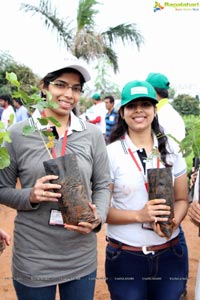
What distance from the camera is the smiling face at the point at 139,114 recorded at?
190 centimetres

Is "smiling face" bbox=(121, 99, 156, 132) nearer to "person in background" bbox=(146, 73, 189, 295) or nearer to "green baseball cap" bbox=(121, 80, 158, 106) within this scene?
"green baseball cap" bbox=(121, 80, 158, 106)

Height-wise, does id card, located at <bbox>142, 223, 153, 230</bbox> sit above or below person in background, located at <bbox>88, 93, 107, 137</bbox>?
below

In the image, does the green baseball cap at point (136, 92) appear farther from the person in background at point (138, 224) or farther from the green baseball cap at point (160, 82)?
the green baseball cap at point (160, 82)

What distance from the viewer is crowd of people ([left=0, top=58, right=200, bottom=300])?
163cm

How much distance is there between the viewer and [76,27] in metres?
11.1

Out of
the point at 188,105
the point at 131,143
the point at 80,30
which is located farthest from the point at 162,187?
the point at 188,105

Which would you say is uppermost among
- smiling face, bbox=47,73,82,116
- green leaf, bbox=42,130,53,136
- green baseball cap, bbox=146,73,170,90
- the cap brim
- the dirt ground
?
green baseball cap, bbox=146,73,170,90

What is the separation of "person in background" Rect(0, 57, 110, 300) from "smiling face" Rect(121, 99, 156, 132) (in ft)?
0.89

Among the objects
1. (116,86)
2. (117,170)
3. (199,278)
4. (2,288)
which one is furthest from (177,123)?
(116,86)

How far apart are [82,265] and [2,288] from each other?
1862mm

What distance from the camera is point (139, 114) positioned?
1.90m

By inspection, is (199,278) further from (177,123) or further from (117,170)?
(177,123)

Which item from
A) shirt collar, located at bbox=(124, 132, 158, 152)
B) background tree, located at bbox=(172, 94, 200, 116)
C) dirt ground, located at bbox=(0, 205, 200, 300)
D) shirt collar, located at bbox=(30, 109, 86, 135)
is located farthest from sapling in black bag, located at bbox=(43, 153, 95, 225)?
background tree, located at bbox=(172, 94, 200, 116)

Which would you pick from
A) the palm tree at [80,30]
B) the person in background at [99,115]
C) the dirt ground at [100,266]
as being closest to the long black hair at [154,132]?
the dirt ground at [100,266]
